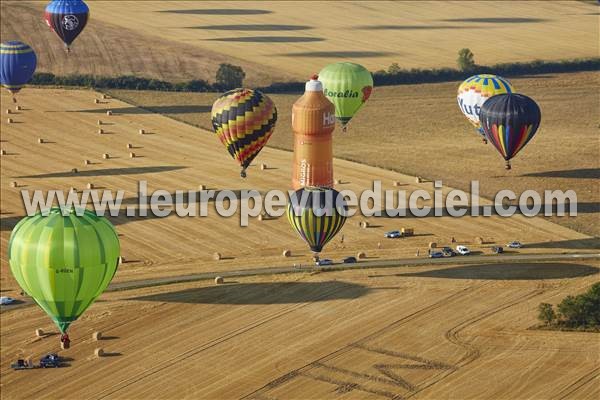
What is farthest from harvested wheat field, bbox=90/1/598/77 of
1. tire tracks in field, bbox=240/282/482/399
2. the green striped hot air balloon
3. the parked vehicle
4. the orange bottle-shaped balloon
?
the parked vehicle

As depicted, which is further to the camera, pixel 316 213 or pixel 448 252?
pixel 448 252

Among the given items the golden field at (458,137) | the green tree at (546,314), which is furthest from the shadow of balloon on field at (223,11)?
the green tree at (546,314)

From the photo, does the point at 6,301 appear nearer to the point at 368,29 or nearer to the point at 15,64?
the point at 15,64

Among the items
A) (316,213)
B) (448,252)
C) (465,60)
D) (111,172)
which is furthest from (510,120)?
(465,60)

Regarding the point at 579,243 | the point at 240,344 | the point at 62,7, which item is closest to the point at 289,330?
the point at 240,344

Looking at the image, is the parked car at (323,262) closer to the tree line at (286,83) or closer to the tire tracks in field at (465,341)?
the tire tracks in field at (465,341)

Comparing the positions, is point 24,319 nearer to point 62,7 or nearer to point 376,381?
point 376,381

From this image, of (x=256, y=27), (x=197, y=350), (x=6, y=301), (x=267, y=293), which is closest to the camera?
(x=197, y=350)

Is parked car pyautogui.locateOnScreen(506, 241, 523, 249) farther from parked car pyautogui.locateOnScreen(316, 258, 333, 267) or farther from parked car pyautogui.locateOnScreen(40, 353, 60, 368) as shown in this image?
parked car pyautogui.locateOnScreen(40, 353, 60, 368)
